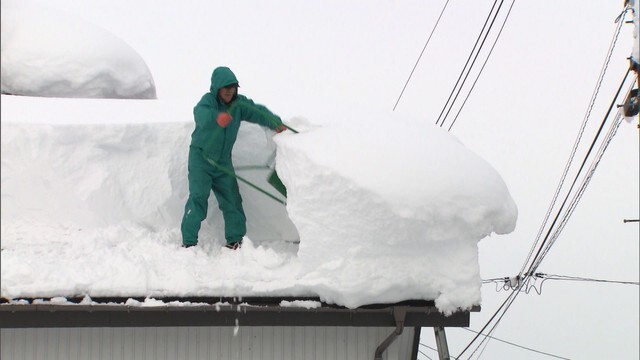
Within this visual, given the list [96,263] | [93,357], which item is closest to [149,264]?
[96,263]

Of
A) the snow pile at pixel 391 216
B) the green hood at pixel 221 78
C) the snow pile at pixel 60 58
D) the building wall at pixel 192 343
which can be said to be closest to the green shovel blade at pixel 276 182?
the snow pile at pixel 391 216

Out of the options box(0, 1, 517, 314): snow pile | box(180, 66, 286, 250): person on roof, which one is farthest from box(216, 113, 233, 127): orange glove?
box(0, 1, 517, 314): snow pile

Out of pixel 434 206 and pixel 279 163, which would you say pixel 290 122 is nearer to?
pixel 279 163

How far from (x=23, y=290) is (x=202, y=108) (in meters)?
1.85

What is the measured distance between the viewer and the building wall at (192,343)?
243 inches

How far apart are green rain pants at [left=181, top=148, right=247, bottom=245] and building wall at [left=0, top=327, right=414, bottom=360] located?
2.43 feet

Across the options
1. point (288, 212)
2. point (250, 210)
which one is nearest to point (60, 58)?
point (250, 210)

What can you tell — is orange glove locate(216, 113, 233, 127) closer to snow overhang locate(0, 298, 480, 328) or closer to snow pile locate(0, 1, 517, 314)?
snow pile locate(0, 1, 517, 314)

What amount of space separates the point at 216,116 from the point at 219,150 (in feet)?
0.88

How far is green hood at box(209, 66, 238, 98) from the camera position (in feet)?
21.1

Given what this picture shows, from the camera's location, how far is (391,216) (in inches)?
227

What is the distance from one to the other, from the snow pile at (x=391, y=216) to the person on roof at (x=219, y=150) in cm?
66

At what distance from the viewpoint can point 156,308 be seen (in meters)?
5.69

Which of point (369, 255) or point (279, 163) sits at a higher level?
point (279, 163)
